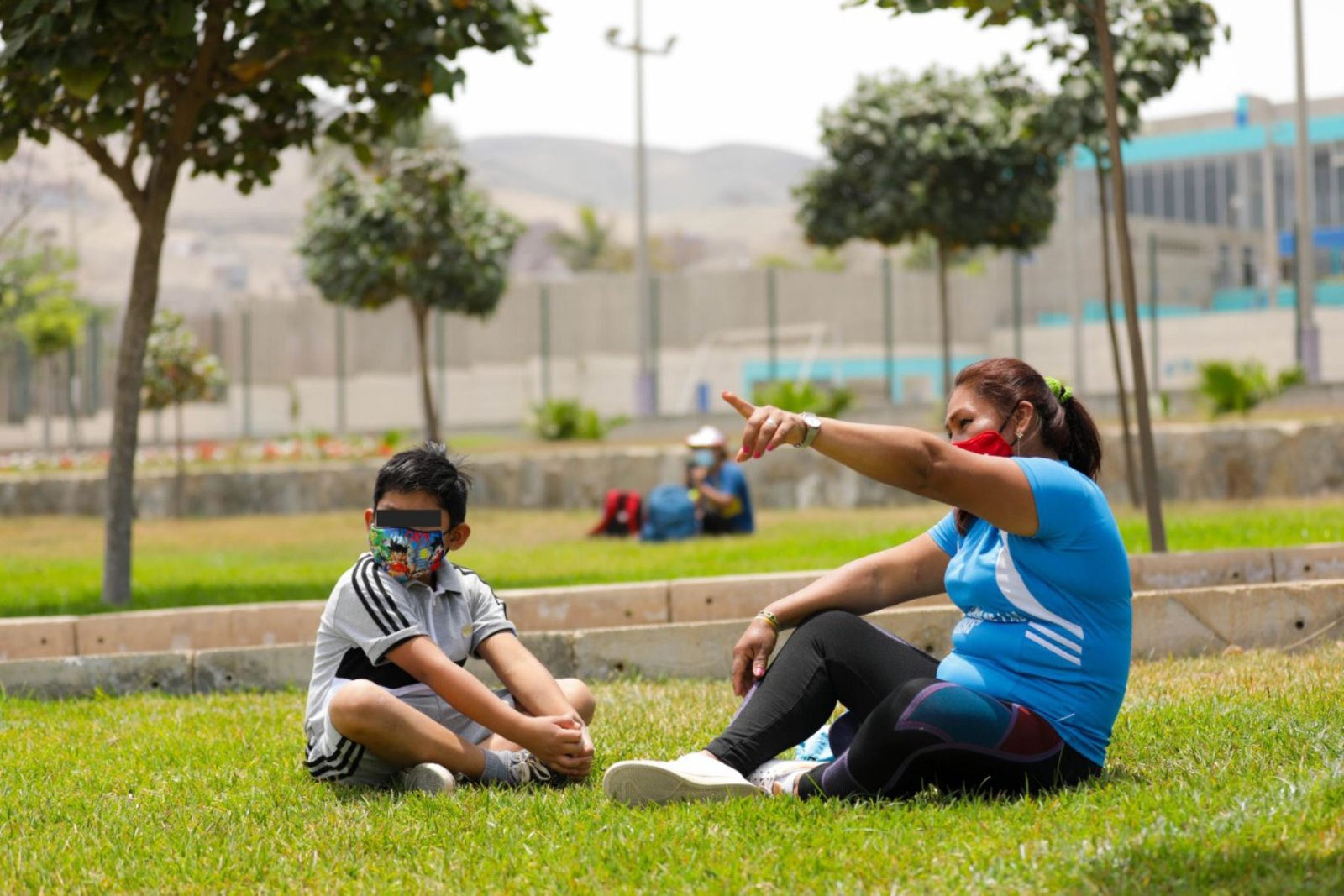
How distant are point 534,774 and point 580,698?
43 centimetres

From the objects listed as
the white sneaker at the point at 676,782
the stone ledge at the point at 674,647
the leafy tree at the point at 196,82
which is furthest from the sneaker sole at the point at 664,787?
the leafy tree at the point at 196,82

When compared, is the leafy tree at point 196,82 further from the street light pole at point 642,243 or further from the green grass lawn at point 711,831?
the street light pole at point 642,243

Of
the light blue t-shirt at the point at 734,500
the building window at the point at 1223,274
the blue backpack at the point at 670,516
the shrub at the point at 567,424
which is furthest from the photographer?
the building window at the point at 1223,274

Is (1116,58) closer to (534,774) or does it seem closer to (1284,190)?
(534,774)

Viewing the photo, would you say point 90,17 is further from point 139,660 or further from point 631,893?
point 631,893

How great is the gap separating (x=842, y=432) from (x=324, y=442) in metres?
23.8

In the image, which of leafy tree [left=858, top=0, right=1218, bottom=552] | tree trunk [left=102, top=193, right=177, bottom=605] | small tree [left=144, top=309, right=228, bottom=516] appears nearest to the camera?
leafy tree [left=858, top=0, right=1218, bottom=552]

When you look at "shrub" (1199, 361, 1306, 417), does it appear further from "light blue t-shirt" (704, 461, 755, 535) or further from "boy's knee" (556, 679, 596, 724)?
"boy's knee" (556, 679, 596, 724)

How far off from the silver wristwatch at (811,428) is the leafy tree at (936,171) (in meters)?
17.0

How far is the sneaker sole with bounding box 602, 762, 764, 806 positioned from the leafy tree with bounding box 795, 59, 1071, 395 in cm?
1660

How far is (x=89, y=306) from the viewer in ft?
172

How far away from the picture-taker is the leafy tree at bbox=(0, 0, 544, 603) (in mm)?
8680

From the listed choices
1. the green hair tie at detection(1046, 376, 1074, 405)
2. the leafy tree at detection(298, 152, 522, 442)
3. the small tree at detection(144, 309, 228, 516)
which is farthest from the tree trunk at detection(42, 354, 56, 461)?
the green hair tie at detection(1046, 376, 1074, 405)

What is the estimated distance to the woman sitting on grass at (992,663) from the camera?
159 inches
